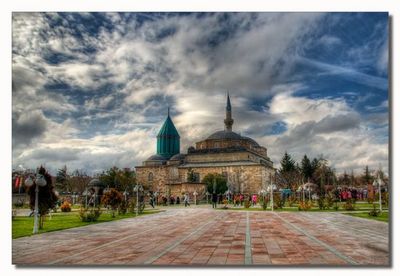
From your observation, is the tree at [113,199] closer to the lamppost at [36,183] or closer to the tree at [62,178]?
the tree at [62,178]

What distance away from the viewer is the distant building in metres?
51.2

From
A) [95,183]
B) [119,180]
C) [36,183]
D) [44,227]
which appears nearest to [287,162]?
[119,180]

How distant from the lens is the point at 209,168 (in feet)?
187

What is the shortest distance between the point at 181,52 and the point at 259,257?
15.0 feet

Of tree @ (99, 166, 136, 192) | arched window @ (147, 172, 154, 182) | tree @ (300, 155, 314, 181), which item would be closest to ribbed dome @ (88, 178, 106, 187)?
tree @ (99, 166, 136, 192)

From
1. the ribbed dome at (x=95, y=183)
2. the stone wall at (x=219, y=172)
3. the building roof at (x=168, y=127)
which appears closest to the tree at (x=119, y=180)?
the ribbed dome at (x=95, y=183)

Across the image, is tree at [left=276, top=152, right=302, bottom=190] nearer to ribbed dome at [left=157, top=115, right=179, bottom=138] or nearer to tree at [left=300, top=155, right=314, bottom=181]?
tree at [left=300, top=155, right=314, bottom=181]

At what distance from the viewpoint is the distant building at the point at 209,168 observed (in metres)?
51.2

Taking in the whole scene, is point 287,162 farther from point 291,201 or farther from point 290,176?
point 290,176

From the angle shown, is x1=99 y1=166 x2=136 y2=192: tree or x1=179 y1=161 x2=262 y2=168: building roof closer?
x1=99 y1=166 x2=136 y2=192: tree

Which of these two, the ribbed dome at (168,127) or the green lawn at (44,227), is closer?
the ribbed dome at (168,127)

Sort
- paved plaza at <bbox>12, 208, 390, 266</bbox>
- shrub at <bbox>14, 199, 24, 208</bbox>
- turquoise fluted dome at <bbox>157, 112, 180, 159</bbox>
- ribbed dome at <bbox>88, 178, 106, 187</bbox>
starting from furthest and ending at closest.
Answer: ribbed dome at <bbox>88, 178, 106, 187</bbox>, shrub at <bbox>14, 199, 24, 208</bbox>, turquoise fluted dome at <bbox>157, 112, 180, 159</bbox>, paved plaza at <bbox>12, 208, 390, 266</bbox>

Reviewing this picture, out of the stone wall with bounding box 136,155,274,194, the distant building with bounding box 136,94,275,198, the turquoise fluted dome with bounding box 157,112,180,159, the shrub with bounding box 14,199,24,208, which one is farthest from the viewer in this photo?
the stone wall with bounding box 136,155,274,194
